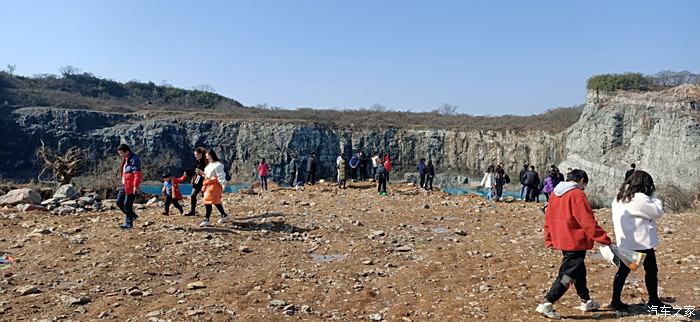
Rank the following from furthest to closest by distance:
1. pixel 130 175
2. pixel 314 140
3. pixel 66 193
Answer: pixel 314 140 → pixel 66 193 → pixel 130 175

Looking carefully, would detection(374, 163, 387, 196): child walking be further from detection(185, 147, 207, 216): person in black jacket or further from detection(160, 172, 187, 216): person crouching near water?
detection(185, 147, 207, 216): person in black jacket

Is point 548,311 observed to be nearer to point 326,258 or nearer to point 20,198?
point 326,258

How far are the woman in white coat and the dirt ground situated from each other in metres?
0.41

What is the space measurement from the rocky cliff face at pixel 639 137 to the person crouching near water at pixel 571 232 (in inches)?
1369

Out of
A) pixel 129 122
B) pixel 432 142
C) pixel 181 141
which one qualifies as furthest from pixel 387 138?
pixel 129 122

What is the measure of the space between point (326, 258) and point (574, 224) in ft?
15.0

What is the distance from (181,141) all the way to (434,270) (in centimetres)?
6442

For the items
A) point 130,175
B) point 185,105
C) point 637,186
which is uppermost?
point 185,105

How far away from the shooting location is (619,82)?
166ft

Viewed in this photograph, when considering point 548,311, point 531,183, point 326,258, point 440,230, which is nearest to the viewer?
point 548,311

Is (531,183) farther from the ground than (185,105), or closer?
closer

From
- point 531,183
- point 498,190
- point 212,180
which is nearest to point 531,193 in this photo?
point 531,183

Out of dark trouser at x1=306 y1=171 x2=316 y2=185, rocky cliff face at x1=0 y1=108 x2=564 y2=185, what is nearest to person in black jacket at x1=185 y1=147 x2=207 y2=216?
dark trouser at x1=306 y1=171 x2=316 y2=185

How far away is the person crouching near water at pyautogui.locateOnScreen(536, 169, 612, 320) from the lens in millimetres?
5121
